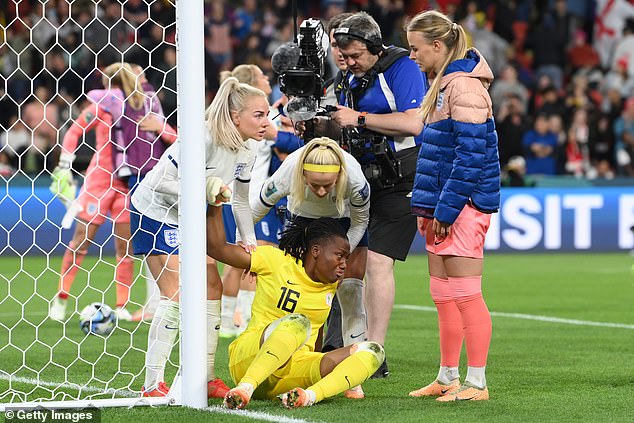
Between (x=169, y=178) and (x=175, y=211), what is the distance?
0.25 meters

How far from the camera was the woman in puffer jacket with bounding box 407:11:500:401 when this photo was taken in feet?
18.8

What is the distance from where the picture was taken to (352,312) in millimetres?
6648

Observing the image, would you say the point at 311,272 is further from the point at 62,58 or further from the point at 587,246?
the point at 62,58

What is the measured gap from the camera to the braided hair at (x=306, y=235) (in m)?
5.93

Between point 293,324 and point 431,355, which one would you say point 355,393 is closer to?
point 293,324

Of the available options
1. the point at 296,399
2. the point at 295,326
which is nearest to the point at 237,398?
the point at 296,399

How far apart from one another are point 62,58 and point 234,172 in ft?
37.7

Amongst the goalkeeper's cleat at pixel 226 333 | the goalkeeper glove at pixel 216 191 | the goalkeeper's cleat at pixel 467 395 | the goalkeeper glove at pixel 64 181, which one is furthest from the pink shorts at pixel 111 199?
the goalkeeper's cleat at pixel 467 395

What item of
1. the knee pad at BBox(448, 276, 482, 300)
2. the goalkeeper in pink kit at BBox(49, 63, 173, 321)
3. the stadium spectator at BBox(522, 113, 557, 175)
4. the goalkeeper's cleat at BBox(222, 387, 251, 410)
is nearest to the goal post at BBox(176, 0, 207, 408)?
the goalkeeper's cleat at BBox(222, 387, 251, 410)

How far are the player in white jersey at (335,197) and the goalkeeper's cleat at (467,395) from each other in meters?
0.44

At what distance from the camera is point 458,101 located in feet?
18.9

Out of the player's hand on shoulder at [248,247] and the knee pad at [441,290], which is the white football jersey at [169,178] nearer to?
the player's hand on shoulder at [248,247]

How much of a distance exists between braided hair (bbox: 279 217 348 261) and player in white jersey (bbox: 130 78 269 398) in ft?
0.67

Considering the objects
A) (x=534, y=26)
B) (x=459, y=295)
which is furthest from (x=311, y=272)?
(x=534, y=26)
